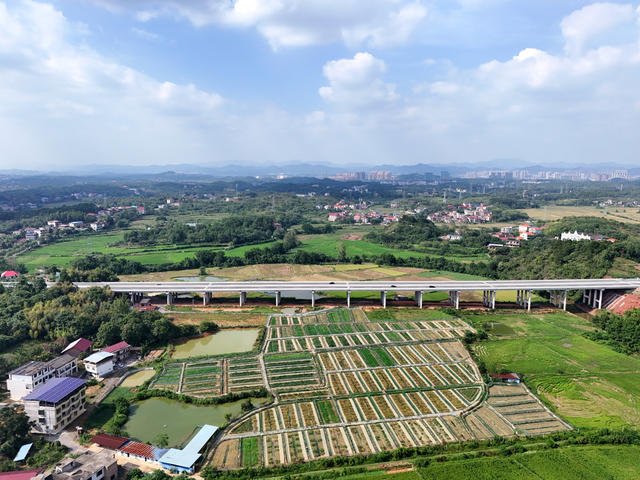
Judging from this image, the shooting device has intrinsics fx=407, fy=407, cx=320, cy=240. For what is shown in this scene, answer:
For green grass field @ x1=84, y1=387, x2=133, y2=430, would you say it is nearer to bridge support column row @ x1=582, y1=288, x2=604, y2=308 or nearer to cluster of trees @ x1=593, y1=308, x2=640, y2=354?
cluster of trees @ x1=593, y1=308, x2=640, y2=354

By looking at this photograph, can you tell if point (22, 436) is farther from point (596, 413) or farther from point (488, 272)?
point (488, 272)

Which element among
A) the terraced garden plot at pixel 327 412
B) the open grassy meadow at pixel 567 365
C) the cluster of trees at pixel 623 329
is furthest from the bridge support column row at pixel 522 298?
the terraced garden plot at pixel 327 412

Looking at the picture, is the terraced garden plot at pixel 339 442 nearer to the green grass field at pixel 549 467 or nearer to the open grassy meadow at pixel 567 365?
the green grass field at pixel 549 467

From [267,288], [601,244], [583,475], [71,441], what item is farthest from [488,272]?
[71,441]

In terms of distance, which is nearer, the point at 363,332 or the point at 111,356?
the point at 111,356

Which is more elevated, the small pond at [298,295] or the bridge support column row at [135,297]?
the bridge support column row at [135,297]
